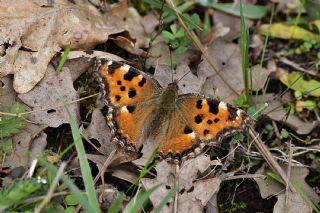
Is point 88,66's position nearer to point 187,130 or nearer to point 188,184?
point 187,130

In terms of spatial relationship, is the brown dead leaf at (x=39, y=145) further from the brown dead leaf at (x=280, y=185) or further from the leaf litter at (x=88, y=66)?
the brown dead leaf at (x=280, y=185)

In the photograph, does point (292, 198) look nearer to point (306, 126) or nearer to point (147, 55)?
point (306, 126)

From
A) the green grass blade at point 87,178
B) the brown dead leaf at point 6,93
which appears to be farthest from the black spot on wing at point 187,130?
the brown dead leaf at point 6,93

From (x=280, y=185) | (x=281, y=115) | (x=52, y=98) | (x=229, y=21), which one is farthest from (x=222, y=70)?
(x=52, y=98)

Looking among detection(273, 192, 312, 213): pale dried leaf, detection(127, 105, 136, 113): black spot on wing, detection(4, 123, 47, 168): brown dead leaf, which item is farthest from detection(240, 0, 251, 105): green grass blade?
detection(4, 123, 47, 168): brown dead leaf

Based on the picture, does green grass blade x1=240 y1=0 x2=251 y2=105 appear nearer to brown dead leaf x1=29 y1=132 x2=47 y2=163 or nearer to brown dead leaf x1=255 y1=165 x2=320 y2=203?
brown dead leaf x1=255 y1=165 x2=320 y2=203

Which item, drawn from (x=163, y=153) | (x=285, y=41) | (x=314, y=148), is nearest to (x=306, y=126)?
(x=314, y=148)
